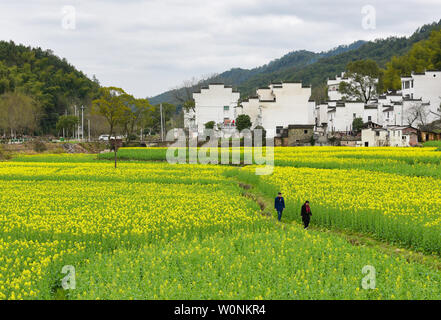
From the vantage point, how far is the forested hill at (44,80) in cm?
10250

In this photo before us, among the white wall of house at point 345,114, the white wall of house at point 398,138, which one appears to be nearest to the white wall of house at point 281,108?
the white wall of house at point 345,114

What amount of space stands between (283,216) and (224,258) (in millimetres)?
7091

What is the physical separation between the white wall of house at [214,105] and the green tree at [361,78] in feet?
91.7

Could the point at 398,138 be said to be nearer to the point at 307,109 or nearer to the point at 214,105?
the point at 307,109

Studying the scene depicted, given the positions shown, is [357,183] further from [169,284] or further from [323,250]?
[169,284]

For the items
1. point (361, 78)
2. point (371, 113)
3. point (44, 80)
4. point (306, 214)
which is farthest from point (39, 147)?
point (44, 80)

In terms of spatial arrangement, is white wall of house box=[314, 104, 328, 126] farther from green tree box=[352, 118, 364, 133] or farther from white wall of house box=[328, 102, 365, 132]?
green tree box=[352, 118, 364, 133]

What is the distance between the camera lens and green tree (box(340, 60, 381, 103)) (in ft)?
262

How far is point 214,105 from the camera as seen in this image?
6831 cm

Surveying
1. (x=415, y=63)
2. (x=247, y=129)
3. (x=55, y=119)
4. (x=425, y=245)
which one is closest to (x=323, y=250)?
(x=425, y=245)

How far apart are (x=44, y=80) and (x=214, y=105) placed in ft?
242

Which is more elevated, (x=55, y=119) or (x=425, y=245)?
(x=55, y=119)

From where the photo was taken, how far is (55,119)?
108250 mm

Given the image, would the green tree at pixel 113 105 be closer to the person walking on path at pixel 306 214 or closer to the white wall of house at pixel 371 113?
the white wall of house at pixel 371 113
